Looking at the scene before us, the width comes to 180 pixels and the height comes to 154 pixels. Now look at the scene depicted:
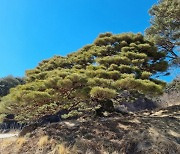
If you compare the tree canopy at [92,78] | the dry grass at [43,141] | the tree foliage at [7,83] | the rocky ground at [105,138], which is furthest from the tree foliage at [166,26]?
the tree foliage at [7,83]

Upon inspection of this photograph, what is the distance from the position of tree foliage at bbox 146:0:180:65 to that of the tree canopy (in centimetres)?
183

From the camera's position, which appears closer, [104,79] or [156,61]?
[104,79]

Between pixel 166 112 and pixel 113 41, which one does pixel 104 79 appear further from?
pixel 166 112

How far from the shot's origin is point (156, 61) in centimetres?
1305

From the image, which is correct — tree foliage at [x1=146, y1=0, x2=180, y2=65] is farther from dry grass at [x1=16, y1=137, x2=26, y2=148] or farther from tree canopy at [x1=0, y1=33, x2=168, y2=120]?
dry grass at [x1=16, y1=137, x2=26, y2=148]

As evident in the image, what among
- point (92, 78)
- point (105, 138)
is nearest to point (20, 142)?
point (105, 138)

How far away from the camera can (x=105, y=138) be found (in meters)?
9.55

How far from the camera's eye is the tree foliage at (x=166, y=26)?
1399 cm

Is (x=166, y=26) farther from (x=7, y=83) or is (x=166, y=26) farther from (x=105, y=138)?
(x=7, y=83)

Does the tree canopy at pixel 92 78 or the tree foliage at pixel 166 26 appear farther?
the tree foliage at pixel 166 26

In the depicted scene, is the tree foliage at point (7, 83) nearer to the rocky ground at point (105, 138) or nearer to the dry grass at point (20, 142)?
the rocky ground at point (105, 138)

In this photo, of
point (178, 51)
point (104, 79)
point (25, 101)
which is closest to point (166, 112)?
point (178, 51)

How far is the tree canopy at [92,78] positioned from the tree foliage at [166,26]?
6.01 ft

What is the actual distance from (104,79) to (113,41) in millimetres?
4234
